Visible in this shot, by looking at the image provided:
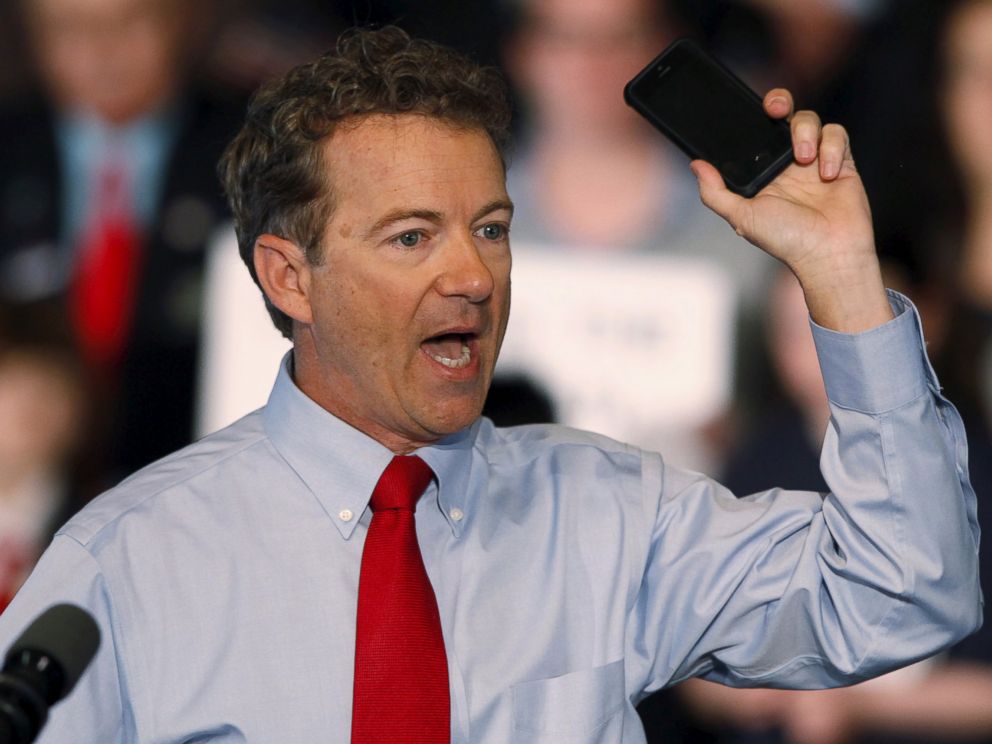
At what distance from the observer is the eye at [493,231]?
1.73 meters

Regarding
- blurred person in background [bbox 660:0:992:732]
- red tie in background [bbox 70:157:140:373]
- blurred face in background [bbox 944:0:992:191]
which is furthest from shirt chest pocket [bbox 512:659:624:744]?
blurred face in background [bbox 944:0:992:191]

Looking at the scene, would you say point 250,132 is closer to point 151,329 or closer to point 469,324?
point 469,324

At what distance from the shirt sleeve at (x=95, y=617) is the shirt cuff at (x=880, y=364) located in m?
0.84

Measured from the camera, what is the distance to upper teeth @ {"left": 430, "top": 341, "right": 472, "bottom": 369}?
5.66 ft

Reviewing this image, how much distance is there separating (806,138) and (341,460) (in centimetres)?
67

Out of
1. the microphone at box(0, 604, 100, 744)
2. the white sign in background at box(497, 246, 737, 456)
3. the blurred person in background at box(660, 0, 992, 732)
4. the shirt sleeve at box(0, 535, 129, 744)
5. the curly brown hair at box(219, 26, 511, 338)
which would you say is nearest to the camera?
the microphone at box(0, 604, 100, 744)

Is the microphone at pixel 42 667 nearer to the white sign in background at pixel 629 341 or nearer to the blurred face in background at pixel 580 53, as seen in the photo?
the white sign in background at pixel 629 341

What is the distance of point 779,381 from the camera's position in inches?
134

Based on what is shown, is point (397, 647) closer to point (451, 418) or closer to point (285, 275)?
point (451, 418)

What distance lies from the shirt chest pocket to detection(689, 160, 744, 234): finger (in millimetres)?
552

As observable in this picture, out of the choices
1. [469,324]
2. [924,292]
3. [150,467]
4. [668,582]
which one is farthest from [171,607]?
[924,292]

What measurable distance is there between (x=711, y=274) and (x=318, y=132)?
71.8 inches

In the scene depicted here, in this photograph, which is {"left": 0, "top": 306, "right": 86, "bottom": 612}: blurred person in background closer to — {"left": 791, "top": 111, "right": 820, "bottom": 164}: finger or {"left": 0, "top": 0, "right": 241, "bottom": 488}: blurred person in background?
{"left": 0, "top": 0, "right": 241, "bottom": 488}: blurred person in background

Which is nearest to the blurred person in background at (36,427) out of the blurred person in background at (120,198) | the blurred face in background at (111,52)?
the blurred person in background at (120,198)
